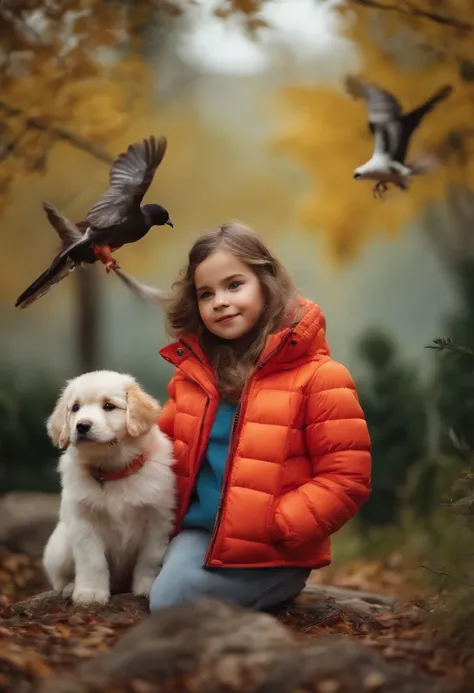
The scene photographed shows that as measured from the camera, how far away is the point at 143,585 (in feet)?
10.2

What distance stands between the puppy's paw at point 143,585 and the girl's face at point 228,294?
3.49ft

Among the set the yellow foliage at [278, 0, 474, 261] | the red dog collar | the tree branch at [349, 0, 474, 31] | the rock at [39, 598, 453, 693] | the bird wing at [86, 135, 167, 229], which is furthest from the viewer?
the yellow foliage at [278, 0, 474, 261]

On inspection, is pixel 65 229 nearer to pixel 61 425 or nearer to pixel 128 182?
pixel 128 182

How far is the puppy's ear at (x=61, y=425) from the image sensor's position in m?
2.98

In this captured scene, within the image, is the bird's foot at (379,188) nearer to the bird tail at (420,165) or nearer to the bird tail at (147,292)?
the bird tail at (420,165)

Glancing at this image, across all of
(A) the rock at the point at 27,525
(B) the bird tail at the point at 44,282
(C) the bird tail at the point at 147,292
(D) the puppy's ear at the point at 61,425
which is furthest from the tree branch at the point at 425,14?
(A) the rock at the point at 27,525

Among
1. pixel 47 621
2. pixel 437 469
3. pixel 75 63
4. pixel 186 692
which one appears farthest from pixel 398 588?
pixel 75 63

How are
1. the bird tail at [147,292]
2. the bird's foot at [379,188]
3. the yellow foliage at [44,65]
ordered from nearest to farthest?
1. the bird's foot at [379,188]
2. the bird tail at [147,292]
3. the yellow foliage at [44,65]

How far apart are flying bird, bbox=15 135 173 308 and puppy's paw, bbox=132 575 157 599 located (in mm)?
1234

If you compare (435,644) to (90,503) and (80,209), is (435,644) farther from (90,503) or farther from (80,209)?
(80,209)

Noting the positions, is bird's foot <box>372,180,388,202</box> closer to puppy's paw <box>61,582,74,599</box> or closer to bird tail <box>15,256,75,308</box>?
bird tail <box>15,256,75,308</box>

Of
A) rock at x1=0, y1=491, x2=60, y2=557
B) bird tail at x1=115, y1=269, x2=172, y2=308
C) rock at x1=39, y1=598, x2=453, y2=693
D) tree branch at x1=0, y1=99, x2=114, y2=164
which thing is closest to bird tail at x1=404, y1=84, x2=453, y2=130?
bird tail at x1=115, y1=269, x2=172, y2=308

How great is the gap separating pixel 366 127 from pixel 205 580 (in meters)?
4.23

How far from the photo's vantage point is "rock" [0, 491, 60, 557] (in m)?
4.98
